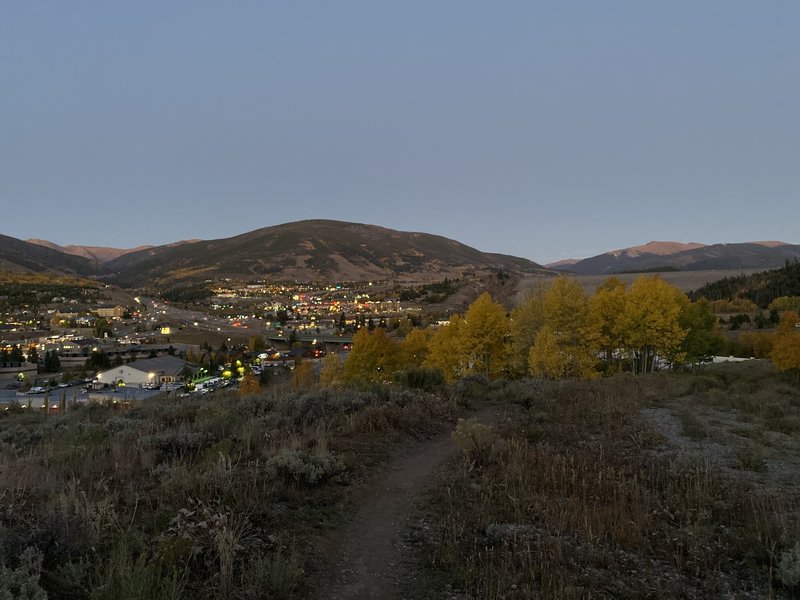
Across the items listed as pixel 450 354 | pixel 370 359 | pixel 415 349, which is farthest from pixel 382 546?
pixel 415 349

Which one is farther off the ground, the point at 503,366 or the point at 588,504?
the point at 588,504

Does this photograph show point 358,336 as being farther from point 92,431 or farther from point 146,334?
point 146,334

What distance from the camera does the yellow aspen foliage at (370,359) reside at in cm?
4434

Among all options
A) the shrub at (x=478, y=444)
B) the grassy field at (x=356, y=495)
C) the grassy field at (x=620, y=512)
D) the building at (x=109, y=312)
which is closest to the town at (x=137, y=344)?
the building at (x=109, y=312)

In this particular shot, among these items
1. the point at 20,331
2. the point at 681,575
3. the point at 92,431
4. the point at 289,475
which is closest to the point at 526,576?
the point at 681,575

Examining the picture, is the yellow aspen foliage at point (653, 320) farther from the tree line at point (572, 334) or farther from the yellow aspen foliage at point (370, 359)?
the yellow aspen foliage at point (370, 359)

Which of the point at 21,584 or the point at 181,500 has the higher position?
the point at 21,584

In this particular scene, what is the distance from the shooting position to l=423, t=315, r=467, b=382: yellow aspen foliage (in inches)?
1497

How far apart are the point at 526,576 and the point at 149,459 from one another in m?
6.65

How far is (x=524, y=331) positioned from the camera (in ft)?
120

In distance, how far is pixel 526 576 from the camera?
541cm

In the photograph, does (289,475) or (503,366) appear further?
(503,366)

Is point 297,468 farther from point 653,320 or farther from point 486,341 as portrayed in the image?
point 653,320

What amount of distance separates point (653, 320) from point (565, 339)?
24.3 feet
